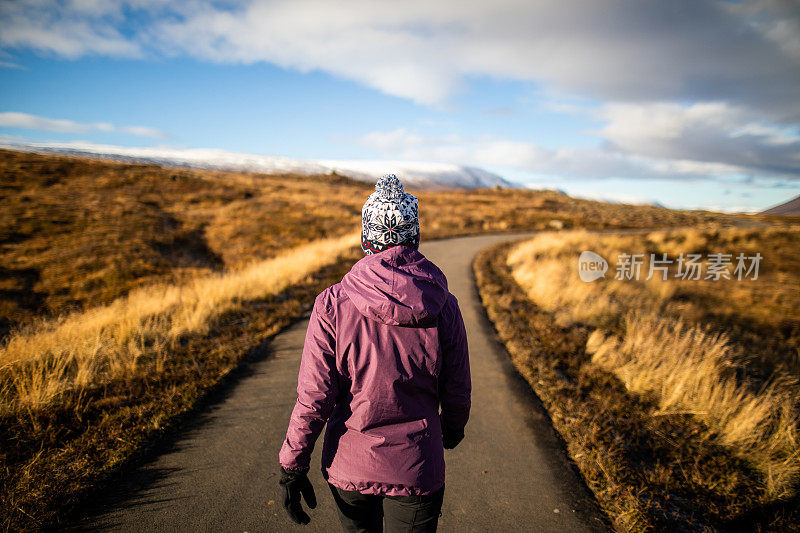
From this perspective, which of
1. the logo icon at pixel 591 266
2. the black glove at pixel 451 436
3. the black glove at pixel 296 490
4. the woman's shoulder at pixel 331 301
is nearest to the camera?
the woman's shoulder at pixel 331 301

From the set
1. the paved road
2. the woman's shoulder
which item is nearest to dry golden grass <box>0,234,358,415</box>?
the paved road

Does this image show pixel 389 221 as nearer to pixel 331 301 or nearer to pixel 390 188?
pixel 390 188

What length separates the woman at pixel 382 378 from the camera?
A: 153 centimetres

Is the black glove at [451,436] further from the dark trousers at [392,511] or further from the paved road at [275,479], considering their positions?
the paved road at [275,479]

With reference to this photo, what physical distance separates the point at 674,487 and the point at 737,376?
3796 millimetres

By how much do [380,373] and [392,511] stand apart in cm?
78

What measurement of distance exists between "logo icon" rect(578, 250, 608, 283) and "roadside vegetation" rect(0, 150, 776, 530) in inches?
309

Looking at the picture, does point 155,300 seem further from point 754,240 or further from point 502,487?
point 754,240

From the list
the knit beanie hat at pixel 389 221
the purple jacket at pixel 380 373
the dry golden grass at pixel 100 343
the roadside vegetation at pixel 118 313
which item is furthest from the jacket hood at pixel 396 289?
the dry golden grass at pixel 100 343

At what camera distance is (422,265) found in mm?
1609

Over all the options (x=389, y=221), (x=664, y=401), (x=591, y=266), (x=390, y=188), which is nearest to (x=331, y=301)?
(x=389, y=221)

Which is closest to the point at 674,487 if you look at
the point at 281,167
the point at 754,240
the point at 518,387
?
the point at 518,387

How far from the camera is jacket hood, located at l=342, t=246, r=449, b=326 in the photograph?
145cm

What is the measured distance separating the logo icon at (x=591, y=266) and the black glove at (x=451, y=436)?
10.6m
